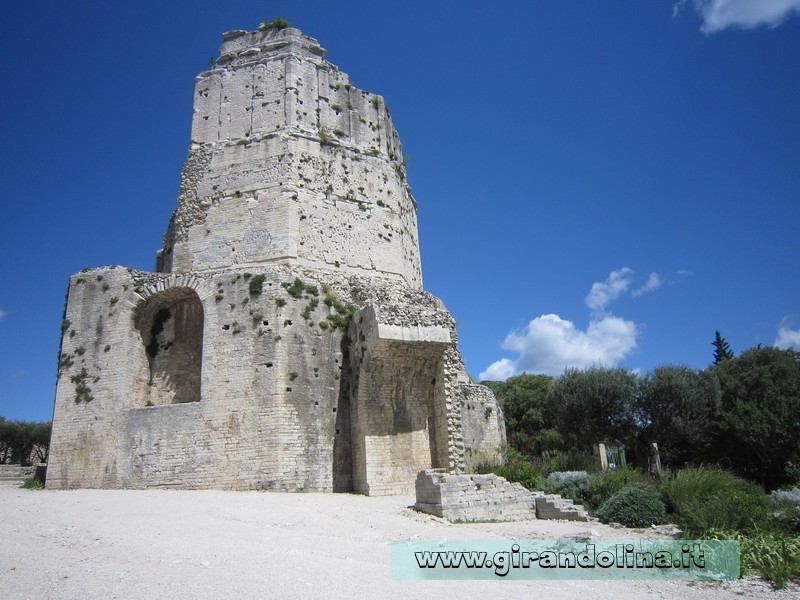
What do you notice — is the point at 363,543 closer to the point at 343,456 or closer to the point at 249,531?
the point at 249,531

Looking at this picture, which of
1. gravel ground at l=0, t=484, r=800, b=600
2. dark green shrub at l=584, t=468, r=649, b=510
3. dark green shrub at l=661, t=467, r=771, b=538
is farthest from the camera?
dark green shrub at l=584, t=468, r=649, b=510

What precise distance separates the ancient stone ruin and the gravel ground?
3.14 m

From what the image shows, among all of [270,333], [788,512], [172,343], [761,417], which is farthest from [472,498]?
[761,417]

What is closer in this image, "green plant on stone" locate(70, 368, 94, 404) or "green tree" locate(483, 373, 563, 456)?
"green plant on stone" locate(70, 368, 94, 404)

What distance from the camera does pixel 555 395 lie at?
74.5ft

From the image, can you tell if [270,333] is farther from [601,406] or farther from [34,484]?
[601,406]

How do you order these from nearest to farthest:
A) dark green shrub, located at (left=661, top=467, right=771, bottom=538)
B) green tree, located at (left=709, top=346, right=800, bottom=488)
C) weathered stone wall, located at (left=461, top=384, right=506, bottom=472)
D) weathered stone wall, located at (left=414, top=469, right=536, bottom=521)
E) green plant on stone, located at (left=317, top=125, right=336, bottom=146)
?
1. dark green shrub, located at (left=661, top=467, right=771, bottom=538)
2. weathered stone wall, located at (left=414, top=469, right=536, bottom=521)
3. weathered stone wall, located at (left=461, top=384, right=506, bottom=472)
4. green plant on stone, located at (left=317, top=125, right=336, bottom=146)
5. green tree, located at (left=709, top=346, right=800, bottom=488)

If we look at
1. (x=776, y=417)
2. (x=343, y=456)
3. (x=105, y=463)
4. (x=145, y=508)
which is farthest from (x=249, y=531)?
(x=776, y=417)

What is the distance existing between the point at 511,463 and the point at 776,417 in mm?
11969

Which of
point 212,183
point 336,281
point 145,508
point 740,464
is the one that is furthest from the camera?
point 740,464

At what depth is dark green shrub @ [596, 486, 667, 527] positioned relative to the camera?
1048 cm

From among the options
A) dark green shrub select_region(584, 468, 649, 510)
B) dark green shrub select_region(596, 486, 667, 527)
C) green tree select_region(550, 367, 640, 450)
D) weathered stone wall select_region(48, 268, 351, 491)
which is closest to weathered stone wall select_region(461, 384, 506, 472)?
green tree select_region(550, 367, 640, 450)

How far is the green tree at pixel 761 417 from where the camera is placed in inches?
823

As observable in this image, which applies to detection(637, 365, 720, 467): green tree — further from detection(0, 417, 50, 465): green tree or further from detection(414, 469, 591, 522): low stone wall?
detection(0, 417, 50, 465): green tree
